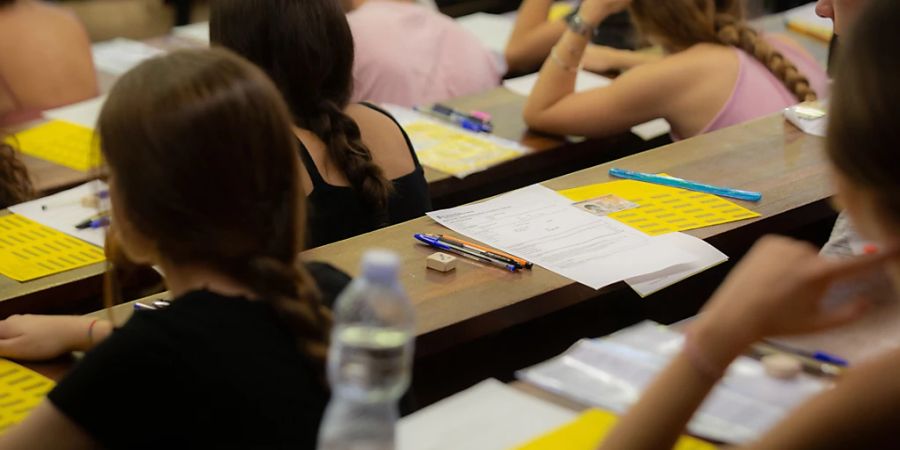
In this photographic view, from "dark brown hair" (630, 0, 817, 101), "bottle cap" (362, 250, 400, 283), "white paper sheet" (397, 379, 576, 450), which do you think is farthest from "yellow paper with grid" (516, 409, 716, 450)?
"dark brown hair" (630, 0, 817, 101)

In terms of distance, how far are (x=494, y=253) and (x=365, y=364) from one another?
0.80 metres

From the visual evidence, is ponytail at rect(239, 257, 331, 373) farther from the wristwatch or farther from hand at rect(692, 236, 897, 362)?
the wristwatch

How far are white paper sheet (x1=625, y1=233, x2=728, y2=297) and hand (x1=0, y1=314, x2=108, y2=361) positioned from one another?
2.43ft

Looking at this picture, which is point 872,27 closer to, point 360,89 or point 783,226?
point 783,226

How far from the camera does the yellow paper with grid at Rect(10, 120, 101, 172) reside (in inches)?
99.8

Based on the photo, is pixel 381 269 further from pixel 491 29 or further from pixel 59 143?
pixel 491 29

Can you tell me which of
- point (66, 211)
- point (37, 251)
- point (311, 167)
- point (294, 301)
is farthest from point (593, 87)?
point (294, 301)

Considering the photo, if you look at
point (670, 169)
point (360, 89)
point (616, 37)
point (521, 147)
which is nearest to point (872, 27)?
point (670, 169)

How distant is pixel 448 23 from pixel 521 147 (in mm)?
819

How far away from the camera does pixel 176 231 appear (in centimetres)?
128

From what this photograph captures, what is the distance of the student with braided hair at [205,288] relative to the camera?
122 cm

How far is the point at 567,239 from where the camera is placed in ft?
6.22

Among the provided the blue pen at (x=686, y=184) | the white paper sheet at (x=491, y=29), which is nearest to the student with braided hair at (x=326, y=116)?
the blue pen at (x=686, y=184)

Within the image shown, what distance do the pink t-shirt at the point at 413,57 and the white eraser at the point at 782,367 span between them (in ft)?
5.60
